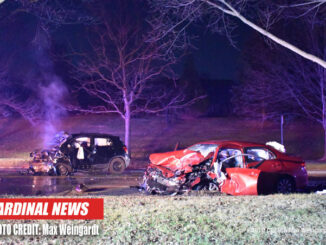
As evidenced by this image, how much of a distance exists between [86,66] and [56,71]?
25.1 m

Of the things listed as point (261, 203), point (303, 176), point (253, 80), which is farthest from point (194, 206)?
point (253, 80)

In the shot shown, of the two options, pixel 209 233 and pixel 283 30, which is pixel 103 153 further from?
pixel 283 30

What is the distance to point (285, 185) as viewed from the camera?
404 inches

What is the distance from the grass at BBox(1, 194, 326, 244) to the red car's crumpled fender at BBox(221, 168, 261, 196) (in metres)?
0.95

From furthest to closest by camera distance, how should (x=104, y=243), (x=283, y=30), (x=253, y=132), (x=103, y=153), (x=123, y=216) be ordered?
(x=253, y=132) < (x=283, y=30) < (x=103, y=153) < (x=123, y=216) < (x=104, y=243)

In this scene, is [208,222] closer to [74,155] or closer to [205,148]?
[205,148]

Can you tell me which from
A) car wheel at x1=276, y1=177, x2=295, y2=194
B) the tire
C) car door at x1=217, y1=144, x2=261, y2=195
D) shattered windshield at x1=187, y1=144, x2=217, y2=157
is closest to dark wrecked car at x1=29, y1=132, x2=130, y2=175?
shattered windshield at x1=187, y1=144, x2=217, y2=157

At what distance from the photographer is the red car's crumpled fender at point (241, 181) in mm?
9039

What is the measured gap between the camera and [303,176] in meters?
10.6

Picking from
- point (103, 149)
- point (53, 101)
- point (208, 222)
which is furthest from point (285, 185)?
point (53, 101)

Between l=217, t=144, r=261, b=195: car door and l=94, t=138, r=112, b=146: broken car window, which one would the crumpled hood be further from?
l=94, t=138, r=112, b=146: broken car window

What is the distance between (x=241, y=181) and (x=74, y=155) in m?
7.41

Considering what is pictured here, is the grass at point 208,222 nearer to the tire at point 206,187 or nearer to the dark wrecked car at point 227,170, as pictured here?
the dark wrecked car at point 227,170

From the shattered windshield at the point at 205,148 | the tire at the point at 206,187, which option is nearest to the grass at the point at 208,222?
the tire at the point at 206,187
